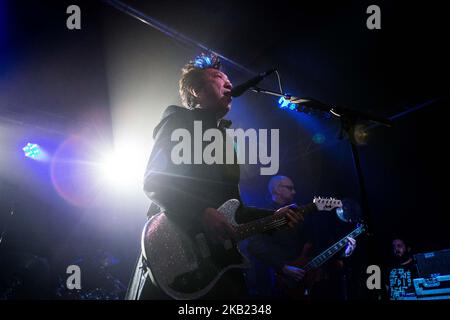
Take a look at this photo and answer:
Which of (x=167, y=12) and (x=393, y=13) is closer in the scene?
(x=393, y=13)

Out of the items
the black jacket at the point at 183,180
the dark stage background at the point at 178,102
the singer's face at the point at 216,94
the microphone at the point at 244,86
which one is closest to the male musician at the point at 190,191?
the black jacket at the point at 183,180

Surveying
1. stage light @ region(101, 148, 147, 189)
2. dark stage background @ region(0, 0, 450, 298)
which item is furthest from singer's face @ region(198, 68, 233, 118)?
stage light @ region(101, 148, 147, 189)

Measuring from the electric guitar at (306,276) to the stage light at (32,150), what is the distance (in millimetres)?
4923

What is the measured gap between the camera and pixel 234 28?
4.51 m

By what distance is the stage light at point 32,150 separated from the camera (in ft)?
19.7

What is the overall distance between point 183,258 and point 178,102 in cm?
421

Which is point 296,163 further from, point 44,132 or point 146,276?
point 146,276

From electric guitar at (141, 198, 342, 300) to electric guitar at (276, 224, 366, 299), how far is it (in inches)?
97.6

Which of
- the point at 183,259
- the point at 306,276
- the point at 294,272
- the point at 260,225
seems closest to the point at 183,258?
the point at 183,259

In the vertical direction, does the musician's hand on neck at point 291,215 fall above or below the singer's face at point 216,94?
below

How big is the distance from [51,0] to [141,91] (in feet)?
5.74

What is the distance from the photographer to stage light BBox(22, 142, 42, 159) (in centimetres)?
600

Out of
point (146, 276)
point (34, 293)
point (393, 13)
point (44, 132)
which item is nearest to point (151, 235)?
point (146, 276)

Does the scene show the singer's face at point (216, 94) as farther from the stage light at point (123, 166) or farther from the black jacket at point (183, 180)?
the stage light at point (123, 166)
